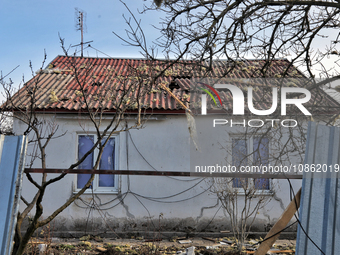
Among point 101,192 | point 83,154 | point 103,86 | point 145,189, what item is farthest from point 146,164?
point 103,86

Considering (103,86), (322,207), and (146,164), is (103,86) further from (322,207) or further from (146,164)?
(322,207)

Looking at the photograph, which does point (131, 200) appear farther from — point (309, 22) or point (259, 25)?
point (309, 22)

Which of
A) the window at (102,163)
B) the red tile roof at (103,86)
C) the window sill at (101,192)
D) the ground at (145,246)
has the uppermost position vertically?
the red tile roof at (103,86)

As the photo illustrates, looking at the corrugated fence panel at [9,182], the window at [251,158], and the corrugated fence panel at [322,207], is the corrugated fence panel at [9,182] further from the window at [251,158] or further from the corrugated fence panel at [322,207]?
the window at [251,158]

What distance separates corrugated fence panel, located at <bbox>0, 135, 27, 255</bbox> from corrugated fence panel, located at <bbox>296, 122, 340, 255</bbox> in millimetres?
2260

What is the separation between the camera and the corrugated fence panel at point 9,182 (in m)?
2.32

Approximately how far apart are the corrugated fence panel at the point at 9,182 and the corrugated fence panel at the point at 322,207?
2.26 metres

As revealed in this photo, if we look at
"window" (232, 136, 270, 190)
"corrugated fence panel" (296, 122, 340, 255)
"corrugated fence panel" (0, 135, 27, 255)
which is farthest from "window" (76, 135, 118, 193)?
"corrugated fence panel" (296, 122, 340, 255)

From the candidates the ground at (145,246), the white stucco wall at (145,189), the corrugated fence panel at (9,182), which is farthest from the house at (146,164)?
the corrugated fence panel at (9,182)

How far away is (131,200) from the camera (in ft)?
25.4

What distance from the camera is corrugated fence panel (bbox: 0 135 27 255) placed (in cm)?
232

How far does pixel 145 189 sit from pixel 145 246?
1.61m

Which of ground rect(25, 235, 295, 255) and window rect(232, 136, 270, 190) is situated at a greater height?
window rect(232, 136, 270, 190)

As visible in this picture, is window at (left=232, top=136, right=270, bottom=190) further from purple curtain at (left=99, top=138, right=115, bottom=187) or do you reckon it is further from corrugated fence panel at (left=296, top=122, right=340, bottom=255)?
corrugated fence panel at (left=296, top=122, right=340, bottom=255)
